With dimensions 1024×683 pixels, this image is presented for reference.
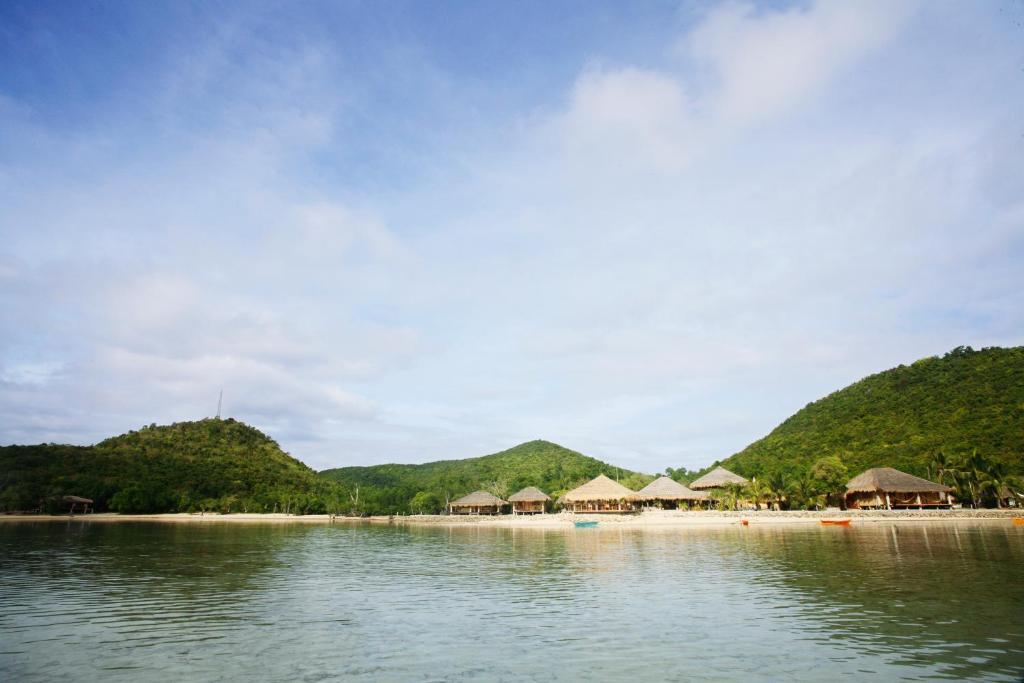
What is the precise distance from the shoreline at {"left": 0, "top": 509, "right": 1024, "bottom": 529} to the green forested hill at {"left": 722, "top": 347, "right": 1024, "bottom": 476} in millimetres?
6821

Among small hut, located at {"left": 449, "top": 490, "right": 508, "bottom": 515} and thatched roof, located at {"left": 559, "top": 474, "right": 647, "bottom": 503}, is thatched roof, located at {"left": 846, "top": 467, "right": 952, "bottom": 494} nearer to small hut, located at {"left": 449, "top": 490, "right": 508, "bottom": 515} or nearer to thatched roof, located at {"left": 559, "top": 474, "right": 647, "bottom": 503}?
thatched roof, located at {"left": 559, "top": 474, "right": 647, "bottom": 503}

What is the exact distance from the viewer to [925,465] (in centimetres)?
5056

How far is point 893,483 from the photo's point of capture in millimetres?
47219

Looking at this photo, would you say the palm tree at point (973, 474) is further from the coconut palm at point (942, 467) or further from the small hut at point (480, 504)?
the small hut at point (480, 504)

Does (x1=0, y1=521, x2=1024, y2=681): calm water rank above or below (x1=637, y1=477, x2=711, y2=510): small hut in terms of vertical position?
below

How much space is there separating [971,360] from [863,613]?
227 feet

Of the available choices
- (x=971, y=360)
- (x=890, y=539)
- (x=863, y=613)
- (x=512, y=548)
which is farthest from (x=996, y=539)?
(x=971, y=360)

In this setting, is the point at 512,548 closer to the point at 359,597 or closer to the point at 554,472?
the point at 359,597

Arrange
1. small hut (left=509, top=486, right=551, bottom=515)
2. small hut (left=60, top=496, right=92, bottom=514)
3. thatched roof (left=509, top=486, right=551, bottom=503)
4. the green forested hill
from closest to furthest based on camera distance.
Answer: the green forested hill → thatched roof (left=509, top=486, right=551, bottom=503) → small hut (left=509, top=486, right=551, bottom=515) → small hut (left=60, top=496, right=92, bottom=514)

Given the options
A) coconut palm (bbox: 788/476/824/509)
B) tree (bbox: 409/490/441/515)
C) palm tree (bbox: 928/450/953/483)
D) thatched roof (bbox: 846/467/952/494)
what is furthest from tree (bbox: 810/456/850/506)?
tree (bbox: 409/490/441/515)

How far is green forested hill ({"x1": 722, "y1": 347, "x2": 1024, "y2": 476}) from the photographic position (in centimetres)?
5025

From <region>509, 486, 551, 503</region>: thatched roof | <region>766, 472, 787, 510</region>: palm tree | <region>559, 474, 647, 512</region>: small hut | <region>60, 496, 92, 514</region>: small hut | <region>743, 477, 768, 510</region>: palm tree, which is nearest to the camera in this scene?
<region>766, 472, 787, 510</region>: palm tree

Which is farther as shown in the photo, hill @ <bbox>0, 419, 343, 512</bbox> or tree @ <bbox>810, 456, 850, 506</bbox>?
hill @ <bbox>0, 419, 343, 512</bbox>

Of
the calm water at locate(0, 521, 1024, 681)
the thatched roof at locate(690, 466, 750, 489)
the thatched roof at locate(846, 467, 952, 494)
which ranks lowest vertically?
the calm water at locate(0, 521, 1024, 681)
